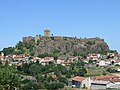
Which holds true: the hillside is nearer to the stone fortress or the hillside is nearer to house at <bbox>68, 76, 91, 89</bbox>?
the stone fortress

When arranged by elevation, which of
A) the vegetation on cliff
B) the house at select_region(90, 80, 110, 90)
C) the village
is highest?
the vegetation on cliff

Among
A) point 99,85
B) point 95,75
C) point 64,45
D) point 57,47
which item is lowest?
point 99,85

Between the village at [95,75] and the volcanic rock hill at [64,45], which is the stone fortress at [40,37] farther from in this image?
the village at [95,75]

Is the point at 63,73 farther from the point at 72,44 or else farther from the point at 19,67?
the point at 72,44

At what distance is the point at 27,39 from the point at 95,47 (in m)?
24.4

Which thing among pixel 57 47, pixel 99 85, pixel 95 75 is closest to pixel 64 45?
pixel 57 47

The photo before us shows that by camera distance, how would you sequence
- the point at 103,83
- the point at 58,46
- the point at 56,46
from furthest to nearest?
the point at 56,46 → the point at 58,46 → the point at 103,83

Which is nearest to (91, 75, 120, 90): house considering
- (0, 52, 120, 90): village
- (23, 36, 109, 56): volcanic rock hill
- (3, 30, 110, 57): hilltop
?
(0, 52, 120, 90): village

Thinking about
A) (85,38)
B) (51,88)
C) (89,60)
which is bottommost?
(51,88)

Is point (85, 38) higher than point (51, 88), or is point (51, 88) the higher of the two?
point (85, 38)

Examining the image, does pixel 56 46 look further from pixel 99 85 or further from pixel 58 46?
pixel 99 85

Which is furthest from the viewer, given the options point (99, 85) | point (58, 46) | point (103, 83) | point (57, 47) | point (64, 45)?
point (64, 45)

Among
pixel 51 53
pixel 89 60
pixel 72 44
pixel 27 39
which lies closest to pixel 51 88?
pixel 89 60

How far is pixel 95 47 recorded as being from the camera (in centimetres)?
12512
